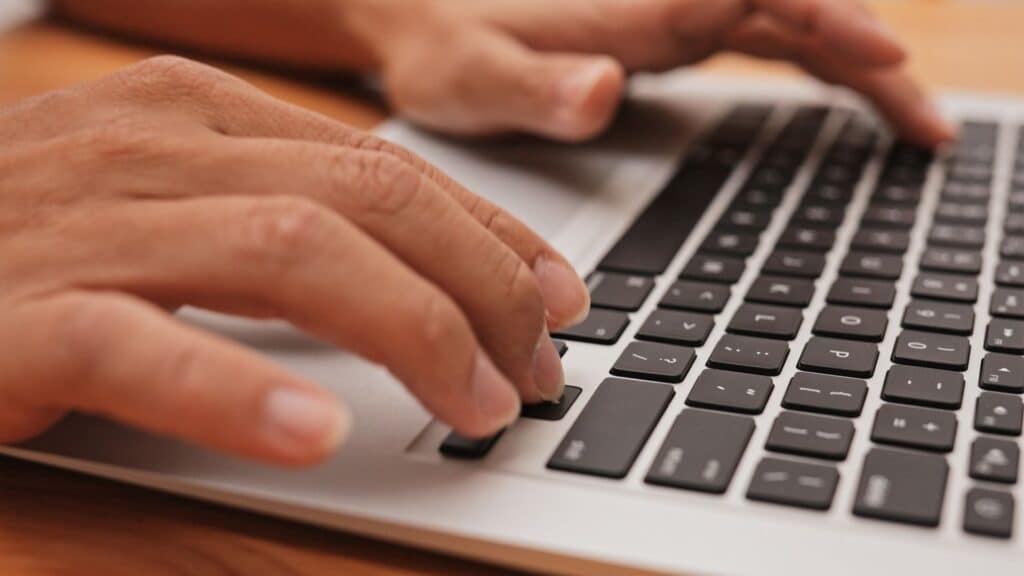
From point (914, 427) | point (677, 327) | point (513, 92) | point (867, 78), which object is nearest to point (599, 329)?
point (677, 327)

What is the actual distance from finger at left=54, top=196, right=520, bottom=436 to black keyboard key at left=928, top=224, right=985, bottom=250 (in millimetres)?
296

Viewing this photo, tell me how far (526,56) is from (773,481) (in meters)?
0.43

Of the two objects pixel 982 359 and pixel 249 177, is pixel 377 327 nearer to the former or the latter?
pixel 249 177

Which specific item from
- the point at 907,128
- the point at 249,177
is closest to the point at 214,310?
the point at 249,177

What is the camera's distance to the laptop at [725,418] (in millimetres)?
328

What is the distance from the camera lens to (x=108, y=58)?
0.87 meters

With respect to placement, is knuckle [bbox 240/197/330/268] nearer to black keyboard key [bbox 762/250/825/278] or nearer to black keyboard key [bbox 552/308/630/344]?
black keyboard key [bbox 552/308/630/344]

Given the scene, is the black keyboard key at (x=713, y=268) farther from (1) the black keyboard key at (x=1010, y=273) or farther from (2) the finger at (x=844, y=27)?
(2) the finger at (x=844, y=27)

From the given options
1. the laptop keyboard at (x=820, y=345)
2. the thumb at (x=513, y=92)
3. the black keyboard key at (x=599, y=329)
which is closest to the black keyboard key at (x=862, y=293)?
the laptop keyboard at (x=820, y=345)

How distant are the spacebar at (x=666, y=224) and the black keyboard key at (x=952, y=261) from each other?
0.12m

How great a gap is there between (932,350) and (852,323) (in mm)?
37

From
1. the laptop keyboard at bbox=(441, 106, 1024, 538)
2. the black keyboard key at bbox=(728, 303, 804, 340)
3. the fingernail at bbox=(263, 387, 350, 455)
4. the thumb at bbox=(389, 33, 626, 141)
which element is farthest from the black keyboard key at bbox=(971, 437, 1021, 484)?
the thumb at bbox=(389, 33, 626, 141)

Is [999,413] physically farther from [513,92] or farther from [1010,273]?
[513,92]

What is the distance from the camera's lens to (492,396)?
364 mm
